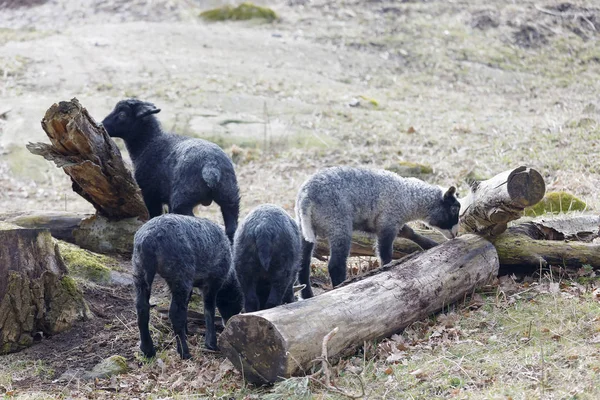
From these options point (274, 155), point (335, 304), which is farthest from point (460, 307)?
point (274, 155)

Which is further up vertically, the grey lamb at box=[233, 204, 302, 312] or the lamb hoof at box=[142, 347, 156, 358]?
the grey lamb at box=[233, 204, 302, 312]

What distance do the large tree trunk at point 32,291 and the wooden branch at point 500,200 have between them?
4564 mm

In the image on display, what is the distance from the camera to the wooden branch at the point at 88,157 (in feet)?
26.6

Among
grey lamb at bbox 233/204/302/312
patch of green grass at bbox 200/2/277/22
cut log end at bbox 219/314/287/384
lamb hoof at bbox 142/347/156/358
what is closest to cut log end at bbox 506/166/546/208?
grey lamb at bbox 233/204/302/312

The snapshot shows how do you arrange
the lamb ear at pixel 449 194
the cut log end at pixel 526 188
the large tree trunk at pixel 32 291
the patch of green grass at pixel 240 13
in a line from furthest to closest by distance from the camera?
the patch of green grass at pixel 240 13
the lamb ear at pixel 449 194
the cut log end at pixel 526 188
the large tree trunk at pixel 32 291

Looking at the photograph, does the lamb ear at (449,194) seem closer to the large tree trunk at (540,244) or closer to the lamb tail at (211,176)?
the large tree trunk at (540,244)

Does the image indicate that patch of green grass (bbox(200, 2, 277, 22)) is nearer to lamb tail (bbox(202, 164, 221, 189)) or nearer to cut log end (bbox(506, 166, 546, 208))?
lamb tail (bbox(202, 164, 221, 189))

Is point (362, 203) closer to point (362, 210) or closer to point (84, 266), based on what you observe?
point (362, 210)

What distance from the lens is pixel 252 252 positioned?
7043 mm

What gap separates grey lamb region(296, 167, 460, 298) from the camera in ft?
27.8

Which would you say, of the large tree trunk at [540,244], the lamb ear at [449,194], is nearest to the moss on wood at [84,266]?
the large tree trunk at [540,244]

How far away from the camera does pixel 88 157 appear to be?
8484 mm

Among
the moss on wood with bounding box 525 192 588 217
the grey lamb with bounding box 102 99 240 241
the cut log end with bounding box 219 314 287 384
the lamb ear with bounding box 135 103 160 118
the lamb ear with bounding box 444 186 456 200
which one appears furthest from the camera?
the moss on wood with bounding box 525 192 588 217

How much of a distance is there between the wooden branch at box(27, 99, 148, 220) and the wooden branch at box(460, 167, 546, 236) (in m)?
4.15
